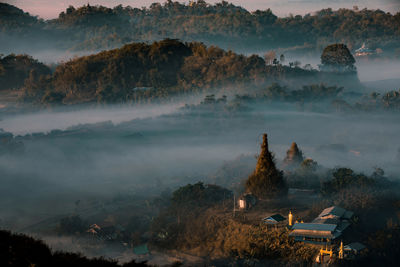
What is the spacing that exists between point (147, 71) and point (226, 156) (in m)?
53.1

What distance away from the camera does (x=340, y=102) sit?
134125 mm

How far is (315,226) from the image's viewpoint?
1738 inches

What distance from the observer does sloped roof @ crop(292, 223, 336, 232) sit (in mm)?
43562

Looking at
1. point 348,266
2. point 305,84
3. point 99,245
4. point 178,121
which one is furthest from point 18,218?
point 305,84

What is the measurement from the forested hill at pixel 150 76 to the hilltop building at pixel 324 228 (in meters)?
95.5

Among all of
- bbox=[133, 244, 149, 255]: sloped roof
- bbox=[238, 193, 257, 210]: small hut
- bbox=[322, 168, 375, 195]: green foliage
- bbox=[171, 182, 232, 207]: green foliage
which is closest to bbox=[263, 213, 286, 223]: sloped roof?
bbox=[238, 193, 257, 210]: small hut

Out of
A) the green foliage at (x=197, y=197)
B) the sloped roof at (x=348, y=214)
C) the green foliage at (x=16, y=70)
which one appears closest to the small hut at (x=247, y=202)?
the green foliage at (x=197, y=197)

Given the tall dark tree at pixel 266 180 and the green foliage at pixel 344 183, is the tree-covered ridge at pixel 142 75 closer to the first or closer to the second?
the green foliage at pixel 344 183

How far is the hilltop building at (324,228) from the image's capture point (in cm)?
4327

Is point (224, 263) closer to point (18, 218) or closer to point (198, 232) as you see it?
point (198, 232)

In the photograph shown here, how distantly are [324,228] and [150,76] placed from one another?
106 m

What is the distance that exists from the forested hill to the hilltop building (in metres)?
95.5

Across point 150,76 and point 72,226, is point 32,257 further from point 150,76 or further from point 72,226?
point 150,76

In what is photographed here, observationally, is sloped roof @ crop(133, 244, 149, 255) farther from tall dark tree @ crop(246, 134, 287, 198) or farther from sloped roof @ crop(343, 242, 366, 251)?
sloped roof @ crop(343, 242, 366, 251)
